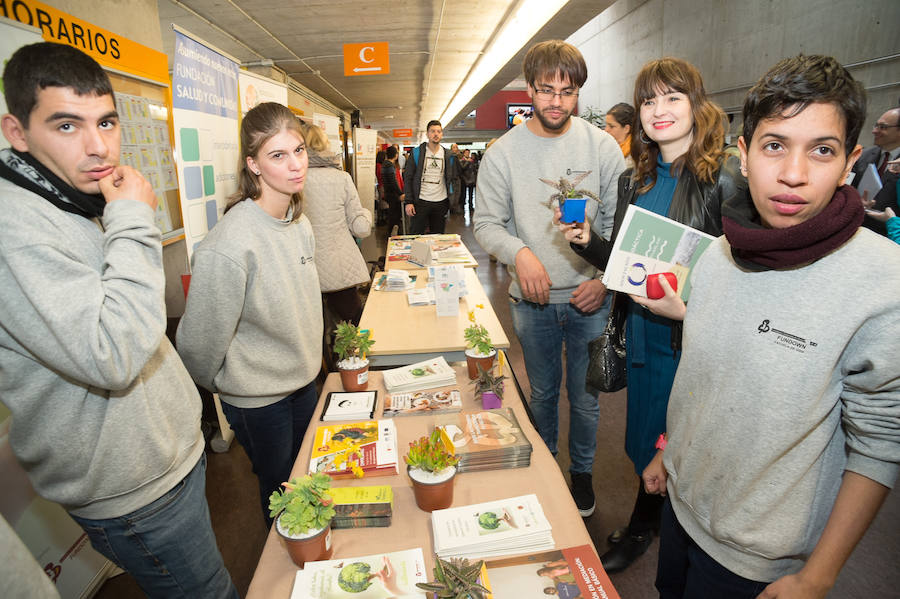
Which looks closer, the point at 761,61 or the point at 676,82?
the point at 676,82

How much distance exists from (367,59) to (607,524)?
6.15 metres

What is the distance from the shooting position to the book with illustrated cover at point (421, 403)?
1593 millimetres

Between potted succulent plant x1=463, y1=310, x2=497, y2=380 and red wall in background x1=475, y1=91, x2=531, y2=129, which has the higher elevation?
red wall in background x1=475, y1=91, x2=531, y2=129

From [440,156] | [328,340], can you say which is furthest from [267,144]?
[440,156]

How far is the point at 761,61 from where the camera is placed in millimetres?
5141

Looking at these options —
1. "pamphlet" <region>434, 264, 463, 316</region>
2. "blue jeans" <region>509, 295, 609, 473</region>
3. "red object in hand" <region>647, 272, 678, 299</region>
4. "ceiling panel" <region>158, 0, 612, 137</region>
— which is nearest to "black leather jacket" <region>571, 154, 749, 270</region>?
"red object in hand" <region>647, 272, 678, 299</region>

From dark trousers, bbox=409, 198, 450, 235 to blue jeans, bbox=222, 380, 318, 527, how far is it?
457cm

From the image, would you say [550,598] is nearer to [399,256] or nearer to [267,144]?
[267,144]

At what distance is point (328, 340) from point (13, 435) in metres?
2.60

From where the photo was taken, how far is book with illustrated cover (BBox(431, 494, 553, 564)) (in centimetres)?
102

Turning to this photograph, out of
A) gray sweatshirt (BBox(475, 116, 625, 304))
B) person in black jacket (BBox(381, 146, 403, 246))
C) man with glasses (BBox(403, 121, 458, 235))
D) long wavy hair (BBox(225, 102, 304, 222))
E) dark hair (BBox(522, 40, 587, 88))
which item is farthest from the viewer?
person in black jacket (BBox(381, 146, 403, 246))

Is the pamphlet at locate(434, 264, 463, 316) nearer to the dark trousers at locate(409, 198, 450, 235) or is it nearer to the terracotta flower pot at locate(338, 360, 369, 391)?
the terracotta flower pot at locate(338, 360, 369, 391)

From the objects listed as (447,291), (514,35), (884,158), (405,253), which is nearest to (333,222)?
(405,253)

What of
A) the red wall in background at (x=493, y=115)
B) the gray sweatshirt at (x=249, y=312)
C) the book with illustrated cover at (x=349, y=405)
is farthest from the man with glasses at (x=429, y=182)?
the red wall in background at (x=493, y=115)
